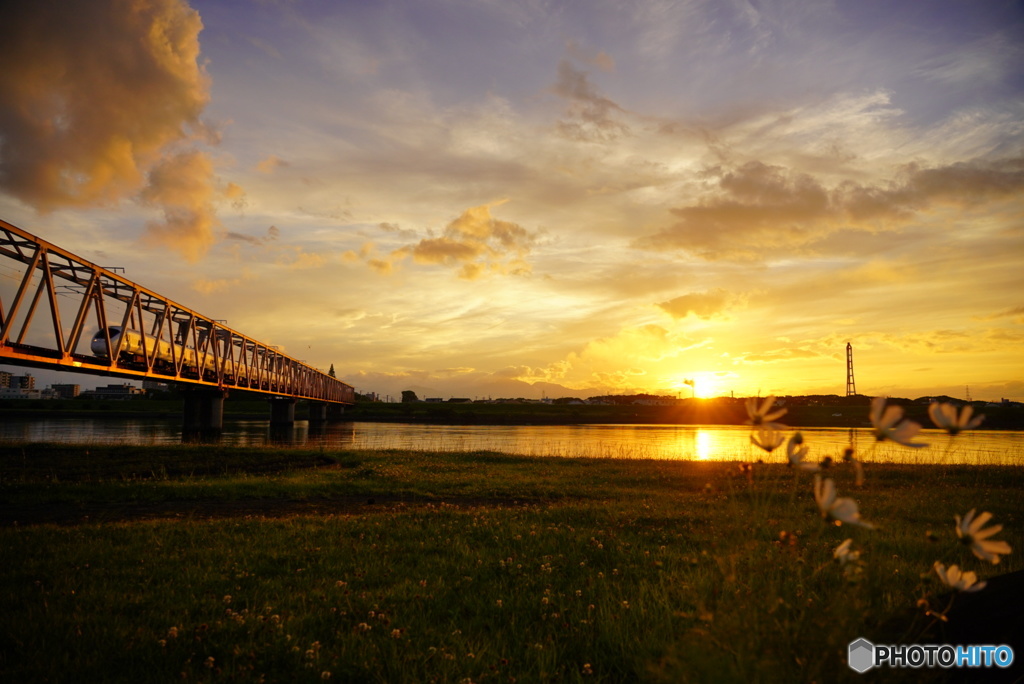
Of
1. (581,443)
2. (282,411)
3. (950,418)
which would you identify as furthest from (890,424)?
(282,411)

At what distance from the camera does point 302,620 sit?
234 inches

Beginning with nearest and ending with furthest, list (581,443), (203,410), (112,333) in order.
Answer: (112,333), (581,443), (203,410)

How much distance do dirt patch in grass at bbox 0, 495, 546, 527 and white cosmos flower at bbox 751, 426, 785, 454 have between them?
12236 mm

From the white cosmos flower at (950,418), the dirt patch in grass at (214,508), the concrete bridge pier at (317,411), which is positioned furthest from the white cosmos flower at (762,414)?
the concrete bridge pier at (317,411)

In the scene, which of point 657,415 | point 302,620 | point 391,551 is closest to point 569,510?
point 391,551

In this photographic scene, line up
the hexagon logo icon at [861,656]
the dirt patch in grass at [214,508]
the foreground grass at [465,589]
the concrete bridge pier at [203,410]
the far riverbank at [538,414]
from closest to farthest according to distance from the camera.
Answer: the hexagon logo icon at [861,656], the foreground grass at [465,589], the dirt patch in grass at [214,508], the concrete bridge pier at [203,410], the far riverbank at [538,414]

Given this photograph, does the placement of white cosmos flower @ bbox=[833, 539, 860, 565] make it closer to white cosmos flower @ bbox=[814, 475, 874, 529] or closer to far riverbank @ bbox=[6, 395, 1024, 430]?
white cosmos flower @ bbox=[814, 475, 874, 529]

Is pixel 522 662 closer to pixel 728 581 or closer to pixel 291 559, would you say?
pixel 728 581

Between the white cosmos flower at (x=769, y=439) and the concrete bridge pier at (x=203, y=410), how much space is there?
65.2 metres

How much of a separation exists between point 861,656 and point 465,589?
496 centimetres

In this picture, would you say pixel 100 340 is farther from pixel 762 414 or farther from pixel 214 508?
pixel 762 414

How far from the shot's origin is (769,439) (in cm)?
250

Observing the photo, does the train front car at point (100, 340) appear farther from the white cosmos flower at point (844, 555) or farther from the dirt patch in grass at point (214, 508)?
the white cosmos flower at point (844, 555)

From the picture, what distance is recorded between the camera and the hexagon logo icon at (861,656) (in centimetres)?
299
